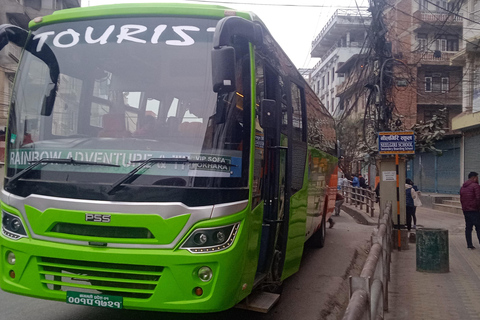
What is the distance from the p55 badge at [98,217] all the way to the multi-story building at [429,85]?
1788 cm

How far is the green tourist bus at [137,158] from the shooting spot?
4.14 m

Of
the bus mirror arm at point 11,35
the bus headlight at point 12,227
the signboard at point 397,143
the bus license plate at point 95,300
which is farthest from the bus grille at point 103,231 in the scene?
the signboard at point 397,143

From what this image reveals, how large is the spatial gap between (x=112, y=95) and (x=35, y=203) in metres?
1.19

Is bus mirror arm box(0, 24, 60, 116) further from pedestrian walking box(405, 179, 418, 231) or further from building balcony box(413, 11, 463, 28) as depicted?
pedestrian walking box(405, 179, 418, 231)

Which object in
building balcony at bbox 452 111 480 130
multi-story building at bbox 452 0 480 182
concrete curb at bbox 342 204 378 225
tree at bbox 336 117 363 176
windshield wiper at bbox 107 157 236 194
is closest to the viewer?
windshield wiper at bbox 107 157 236 194

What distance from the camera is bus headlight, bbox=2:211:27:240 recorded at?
4.48 metres

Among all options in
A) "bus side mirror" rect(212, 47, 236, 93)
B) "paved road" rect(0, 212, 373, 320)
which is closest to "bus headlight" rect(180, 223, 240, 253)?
"bus side mirror" rect(212, 47, 236, 93)

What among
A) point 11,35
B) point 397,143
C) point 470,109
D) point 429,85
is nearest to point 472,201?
point 397,143

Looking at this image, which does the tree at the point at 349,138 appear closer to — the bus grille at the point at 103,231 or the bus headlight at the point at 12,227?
the bus headlight at the point at 12,227

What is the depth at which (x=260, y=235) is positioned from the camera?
508cm

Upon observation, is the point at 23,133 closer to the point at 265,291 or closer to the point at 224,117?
the point at 224,117

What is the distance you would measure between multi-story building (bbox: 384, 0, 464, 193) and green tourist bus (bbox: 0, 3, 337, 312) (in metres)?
16.9

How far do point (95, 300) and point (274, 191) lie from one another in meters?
2.25

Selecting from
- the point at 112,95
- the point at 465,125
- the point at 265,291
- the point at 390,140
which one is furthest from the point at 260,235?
the point at 465,125
